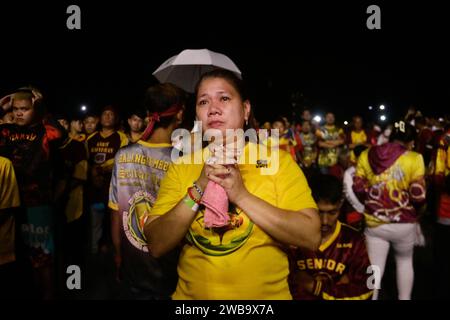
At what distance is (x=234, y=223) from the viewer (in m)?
1.89

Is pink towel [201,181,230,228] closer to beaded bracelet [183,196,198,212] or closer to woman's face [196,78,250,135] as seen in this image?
beaded bracelet [183,196,198,212]

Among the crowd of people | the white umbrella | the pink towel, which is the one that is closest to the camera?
the pink towel

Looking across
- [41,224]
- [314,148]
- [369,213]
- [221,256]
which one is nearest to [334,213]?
[221,256]

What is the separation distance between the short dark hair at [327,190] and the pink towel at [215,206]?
5.16 ft

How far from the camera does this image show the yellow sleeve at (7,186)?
3792 mm

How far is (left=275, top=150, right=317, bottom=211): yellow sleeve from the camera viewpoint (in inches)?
75.7

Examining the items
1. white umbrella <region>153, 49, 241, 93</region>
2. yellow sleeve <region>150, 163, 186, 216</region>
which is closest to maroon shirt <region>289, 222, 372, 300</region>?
yellow sleeve <region>150, 163, 186, 216</region>

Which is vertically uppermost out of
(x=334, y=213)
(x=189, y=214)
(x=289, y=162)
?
(x=289, y=162)

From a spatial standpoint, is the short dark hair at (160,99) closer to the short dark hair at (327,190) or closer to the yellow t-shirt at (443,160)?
the short dark hair at (327,190)

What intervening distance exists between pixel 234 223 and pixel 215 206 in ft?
0.56

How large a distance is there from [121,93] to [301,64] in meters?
16.5

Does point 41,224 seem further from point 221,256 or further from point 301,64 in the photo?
point 301,64

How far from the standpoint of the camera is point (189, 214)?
1.79m

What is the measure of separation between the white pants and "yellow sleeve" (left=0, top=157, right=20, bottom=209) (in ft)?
12.9
